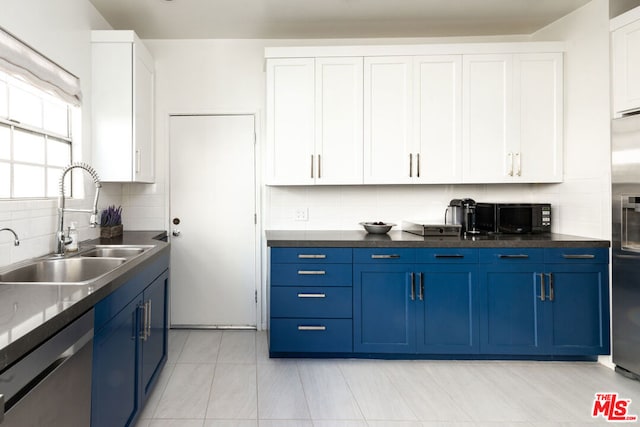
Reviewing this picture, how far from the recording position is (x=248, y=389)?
2455 millimetres

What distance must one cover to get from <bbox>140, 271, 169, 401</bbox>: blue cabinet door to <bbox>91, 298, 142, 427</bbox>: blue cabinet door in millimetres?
153

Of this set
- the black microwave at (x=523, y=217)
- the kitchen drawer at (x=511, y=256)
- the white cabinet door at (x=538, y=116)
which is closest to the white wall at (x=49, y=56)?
the kitchen drawer at (x=511, y=256)

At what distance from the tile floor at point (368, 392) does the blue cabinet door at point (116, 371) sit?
1.31 ft

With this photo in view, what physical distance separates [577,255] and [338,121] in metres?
2.11

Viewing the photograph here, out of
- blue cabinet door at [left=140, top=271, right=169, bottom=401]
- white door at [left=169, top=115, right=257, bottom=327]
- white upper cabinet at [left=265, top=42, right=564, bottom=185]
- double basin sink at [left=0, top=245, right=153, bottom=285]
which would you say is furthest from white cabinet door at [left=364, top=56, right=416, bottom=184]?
double basin sink at [left=0, top=245, right=153, bottom=285]

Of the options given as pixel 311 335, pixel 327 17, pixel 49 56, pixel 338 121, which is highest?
pixel 327 17

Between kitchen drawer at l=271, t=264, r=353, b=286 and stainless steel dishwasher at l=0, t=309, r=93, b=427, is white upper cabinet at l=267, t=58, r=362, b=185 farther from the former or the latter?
stainless steel dishwasher at l=0, t=309, r=93, b=427

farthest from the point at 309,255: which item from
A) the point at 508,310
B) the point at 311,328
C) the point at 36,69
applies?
the point at 36,69

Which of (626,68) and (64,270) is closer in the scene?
(64,270)

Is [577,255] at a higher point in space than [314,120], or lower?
lower

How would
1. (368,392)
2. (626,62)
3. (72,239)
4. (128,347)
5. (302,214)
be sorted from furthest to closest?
(302,214)
(626,62)
(368,392)
(72,239)
(128,347)

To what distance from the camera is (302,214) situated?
11.7 ft

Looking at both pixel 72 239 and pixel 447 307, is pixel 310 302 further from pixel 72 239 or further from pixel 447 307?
pixel 72 239

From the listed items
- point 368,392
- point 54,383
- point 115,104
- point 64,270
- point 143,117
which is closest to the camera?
point 54,383
